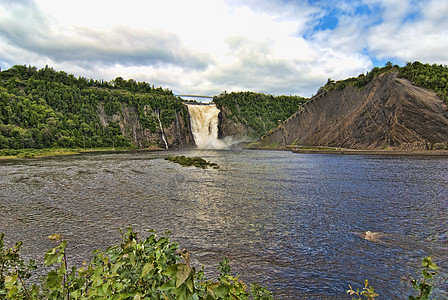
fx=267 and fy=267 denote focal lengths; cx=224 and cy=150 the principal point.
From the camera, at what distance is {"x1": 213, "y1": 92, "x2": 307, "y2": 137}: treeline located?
16025cm

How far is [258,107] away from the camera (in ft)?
566

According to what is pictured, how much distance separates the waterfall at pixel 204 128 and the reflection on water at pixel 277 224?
11614 centimetres

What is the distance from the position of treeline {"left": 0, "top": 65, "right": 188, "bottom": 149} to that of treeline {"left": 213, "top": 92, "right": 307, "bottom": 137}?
31.4 meters

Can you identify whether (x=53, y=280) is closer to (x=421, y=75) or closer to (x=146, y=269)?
(x=146, y=269)

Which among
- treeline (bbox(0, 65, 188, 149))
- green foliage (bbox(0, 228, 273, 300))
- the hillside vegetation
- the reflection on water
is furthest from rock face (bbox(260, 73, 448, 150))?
treeline (bbox(0, 65, 188, 149))

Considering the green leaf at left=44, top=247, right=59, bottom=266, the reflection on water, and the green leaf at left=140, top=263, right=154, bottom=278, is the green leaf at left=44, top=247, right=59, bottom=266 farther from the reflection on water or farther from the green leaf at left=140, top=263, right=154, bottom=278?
the reflection on water

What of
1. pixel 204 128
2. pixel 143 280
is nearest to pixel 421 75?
pixel 143 280

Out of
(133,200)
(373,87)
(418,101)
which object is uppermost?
(373,87)

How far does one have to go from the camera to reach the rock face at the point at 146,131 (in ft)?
436

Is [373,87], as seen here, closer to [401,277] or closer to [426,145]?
[426,145]

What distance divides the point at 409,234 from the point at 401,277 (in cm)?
418

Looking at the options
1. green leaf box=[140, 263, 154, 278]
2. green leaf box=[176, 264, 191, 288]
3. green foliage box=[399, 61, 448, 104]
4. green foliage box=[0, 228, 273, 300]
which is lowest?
green foliage box=[0, 228, 273, 300]

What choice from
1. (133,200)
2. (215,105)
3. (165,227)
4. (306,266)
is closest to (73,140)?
(215,105)

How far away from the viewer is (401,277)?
7.99 metres
